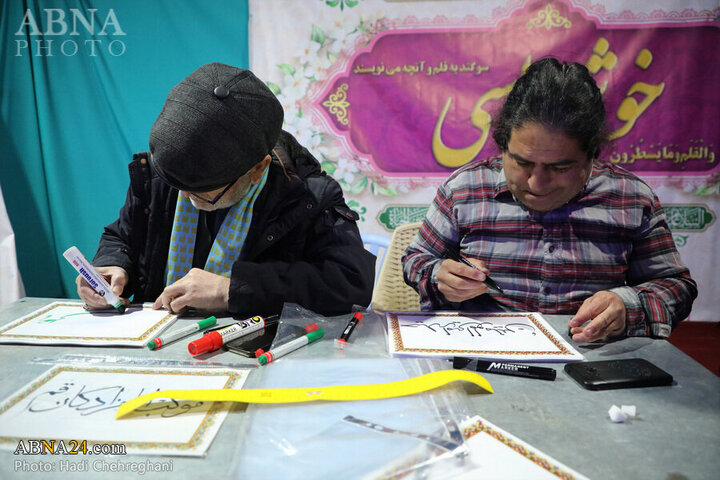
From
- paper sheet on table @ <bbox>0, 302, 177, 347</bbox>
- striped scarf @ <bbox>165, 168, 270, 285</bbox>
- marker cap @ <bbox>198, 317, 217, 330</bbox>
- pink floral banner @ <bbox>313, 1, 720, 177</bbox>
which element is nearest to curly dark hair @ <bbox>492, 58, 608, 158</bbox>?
striped scarf @ <bbox>165, 168, 270, 285</bbox>

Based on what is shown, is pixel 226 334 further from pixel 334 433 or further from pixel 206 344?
→ pixel 334 433

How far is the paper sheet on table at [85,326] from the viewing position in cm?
104

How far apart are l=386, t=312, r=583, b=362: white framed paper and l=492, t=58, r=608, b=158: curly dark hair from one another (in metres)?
0.47

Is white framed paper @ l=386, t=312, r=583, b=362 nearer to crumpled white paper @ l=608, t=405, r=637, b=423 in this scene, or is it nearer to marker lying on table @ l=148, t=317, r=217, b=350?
crumpled white paper @ l=608, t=405, r=637, b=423

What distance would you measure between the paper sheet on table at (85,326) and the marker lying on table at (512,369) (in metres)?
0.67

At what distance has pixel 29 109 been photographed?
3188 mm

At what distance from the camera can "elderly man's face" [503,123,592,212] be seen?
1188mm

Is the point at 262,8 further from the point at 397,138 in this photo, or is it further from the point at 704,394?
the point at 704,394

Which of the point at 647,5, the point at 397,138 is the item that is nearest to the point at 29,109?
the point at 397,138

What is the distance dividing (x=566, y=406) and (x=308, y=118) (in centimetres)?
278

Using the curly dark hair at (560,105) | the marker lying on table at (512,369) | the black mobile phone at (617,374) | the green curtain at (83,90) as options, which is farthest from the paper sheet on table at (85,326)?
the green curtain at (83,90)

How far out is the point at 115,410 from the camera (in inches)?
29.2

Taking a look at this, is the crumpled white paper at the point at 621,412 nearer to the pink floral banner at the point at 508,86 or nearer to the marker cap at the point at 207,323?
the marker cap at the point at 207,323

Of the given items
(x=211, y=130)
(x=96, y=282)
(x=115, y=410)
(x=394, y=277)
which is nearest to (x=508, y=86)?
(x=394, y=277)
